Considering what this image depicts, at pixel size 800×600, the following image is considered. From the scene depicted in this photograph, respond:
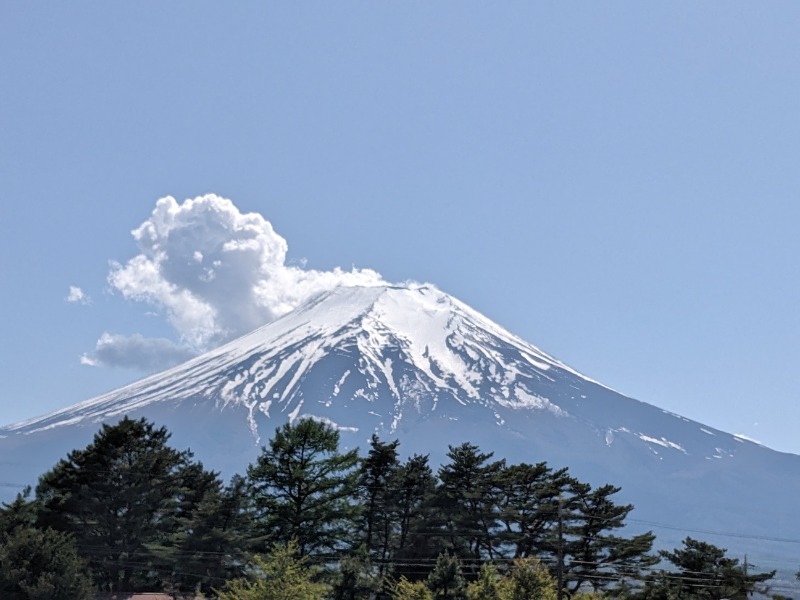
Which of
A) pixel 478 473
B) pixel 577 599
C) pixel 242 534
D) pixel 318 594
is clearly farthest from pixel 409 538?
pixel 318 594

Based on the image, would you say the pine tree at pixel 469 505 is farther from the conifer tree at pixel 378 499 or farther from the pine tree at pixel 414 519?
the conifer tree at pixel 378 499

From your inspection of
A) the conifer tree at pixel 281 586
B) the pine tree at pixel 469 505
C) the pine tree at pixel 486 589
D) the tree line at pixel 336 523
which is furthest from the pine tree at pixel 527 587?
the pine tree at pixel 469 505

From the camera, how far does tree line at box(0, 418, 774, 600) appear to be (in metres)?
39.7

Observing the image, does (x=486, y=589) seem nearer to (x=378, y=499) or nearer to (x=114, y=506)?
(x=378, y=499)

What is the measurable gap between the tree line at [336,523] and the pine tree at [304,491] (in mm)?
71

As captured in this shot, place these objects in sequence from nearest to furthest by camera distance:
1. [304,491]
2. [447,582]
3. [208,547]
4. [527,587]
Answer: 1. [447,582]
2. [527,587]
3. [208,547]
4. [304,491]

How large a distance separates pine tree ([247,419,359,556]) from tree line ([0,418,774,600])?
71 millimetres

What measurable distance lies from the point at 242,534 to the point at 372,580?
25.2ft

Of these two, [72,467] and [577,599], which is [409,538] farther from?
[72,467]

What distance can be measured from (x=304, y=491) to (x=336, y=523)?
2233mm

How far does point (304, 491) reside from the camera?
43031mm

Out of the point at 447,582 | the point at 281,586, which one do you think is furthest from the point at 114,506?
the point at 447,582

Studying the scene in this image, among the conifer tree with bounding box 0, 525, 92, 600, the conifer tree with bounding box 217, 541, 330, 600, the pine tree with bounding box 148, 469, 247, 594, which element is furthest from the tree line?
the conifer tree with bounding box 217, 541, 330, 600

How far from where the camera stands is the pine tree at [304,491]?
42406 millimetres
